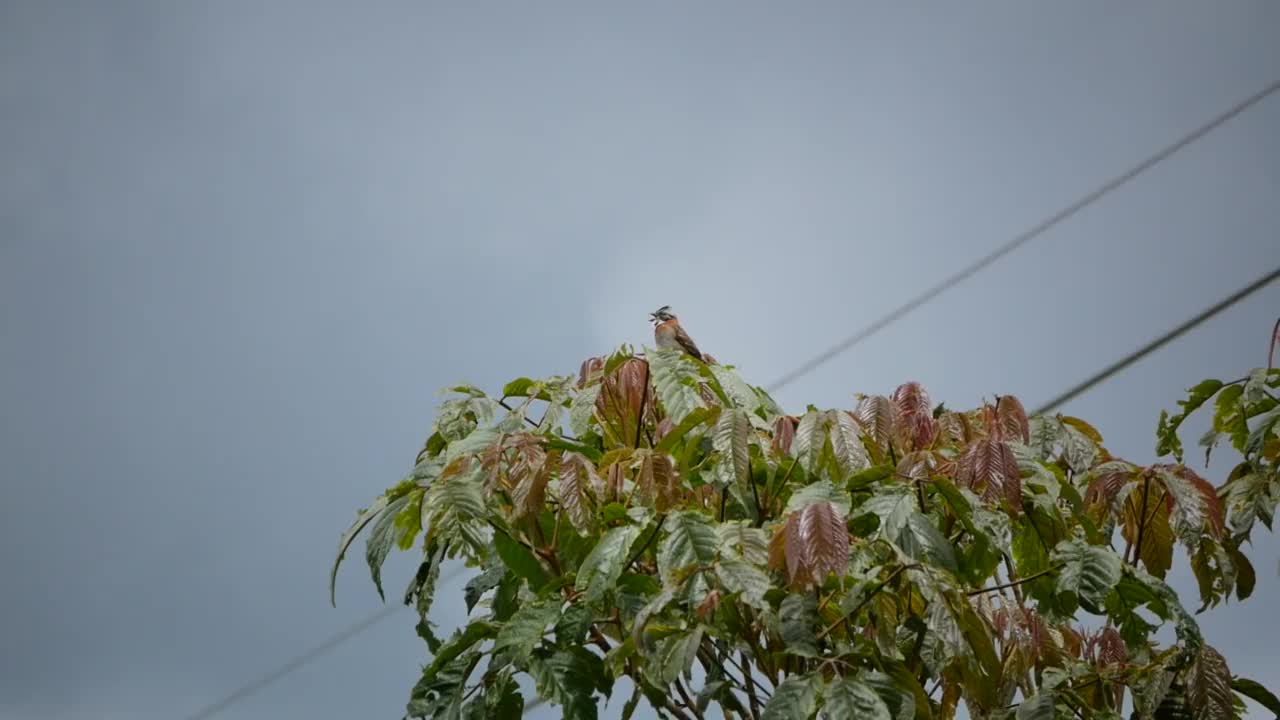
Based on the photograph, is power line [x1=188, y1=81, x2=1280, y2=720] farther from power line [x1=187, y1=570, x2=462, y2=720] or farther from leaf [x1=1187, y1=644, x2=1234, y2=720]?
leaf [x1=1187, y1=644, x2=1234, y2=720]

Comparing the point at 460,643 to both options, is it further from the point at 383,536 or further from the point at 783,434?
the point at 783,434

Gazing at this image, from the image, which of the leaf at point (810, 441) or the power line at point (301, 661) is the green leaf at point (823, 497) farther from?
the power line at point (301, 661)

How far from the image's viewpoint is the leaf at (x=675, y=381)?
1470mm

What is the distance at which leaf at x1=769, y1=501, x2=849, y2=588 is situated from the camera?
1206 mm

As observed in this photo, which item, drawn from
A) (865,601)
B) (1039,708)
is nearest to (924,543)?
(865,601)

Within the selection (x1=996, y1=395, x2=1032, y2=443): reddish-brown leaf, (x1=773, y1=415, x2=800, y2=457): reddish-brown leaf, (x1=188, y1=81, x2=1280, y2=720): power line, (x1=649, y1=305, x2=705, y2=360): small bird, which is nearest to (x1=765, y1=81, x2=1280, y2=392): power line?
(x1=188, y1=81, x2=1280, y2=720): power line

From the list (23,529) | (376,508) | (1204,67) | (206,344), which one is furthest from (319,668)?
(1204,67)

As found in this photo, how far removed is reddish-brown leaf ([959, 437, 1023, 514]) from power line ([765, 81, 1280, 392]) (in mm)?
1713

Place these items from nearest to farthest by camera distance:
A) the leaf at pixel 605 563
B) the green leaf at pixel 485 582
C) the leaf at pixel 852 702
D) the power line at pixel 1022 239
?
the leaf at pixel 852 702 < the leaf at pixel 605 563 < the green leaf at pixel 485 582 < the power line at pixel 1022 239

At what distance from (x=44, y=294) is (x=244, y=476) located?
1048 millimetres

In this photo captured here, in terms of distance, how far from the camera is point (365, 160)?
368cm

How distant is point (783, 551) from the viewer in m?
1.29

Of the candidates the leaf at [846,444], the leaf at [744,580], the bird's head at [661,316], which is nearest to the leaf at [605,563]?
the leaf at [744,580]

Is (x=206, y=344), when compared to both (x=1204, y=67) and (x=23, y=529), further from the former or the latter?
(x=1204, y=67)
